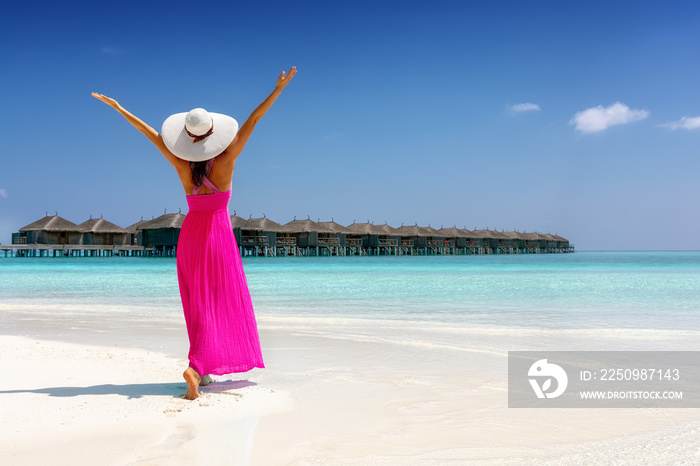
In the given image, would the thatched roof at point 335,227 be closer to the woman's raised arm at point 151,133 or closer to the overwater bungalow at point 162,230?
the overwater bungalow at point 162,230

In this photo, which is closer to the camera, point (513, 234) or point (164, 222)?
point (164, 222)

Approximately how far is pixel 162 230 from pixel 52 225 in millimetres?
10249

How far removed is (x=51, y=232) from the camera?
48062 millimetres

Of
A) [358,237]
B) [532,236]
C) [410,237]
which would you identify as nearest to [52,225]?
[358,237]

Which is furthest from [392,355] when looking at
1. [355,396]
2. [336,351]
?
[355,396]

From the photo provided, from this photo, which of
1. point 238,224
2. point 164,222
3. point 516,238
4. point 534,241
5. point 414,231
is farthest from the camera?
point 534,241

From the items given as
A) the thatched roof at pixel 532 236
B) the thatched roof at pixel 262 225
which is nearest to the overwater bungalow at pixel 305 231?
the thatched roof at pixel 262 225

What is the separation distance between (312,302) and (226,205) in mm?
7470

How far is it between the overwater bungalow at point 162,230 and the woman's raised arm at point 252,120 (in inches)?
1680

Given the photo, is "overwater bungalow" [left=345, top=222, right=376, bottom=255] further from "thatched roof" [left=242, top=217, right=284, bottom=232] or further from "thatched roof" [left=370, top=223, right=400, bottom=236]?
"thatched roof" [left=242, top=217, right=284, bottom=232]

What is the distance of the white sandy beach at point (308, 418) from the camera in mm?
2219

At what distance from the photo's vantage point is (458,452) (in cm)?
226

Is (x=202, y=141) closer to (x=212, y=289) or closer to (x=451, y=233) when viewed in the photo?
(x=212, y=289)

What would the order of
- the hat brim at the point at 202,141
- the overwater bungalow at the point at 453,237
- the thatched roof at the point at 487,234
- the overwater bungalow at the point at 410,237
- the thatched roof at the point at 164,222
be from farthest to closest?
the thatched roof at the point at 487,234 < the overwater bungalow at the point at 453,237 < the overwater bungalow at the point at 410,237 < the thatched roof at the point at 164,222 < the hat brim at the point at 202,141
